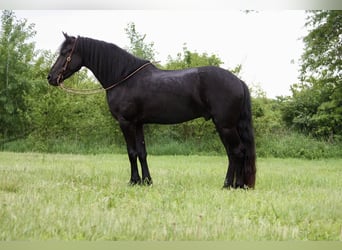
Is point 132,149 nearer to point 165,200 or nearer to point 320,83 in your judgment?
point 165,200

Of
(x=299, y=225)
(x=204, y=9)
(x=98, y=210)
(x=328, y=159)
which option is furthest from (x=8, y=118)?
(x=328, y=159)

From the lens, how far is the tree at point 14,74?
13.7ft

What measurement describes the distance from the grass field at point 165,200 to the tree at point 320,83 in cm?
43

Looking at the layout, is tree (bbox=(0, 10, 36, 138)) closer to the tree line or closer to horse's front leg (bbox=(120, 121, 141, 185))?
the tree line

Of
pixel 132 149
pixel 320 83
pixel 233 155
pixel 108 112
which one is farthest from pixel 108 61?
pixel 320 83

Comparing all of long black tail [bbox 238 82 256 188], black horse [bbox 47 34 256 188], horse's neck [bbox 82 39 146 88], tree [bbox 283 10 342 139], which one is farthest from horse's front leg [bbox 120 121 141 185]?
tree [bbox 283 10 342 139]

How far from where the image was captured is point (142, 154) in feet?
13.6

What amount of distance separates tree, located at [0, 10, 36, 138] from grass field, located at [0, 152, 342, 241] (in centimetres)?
34

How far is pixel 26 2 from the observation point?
383 cm

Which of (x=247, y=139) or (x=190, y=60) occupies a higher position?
(x=190, y=60)

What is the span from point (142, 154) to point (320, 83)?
199 cm

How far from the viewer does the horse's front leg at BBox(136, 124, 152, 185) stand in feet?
13.6

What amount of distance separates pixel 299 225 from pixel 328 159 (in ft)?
6.06

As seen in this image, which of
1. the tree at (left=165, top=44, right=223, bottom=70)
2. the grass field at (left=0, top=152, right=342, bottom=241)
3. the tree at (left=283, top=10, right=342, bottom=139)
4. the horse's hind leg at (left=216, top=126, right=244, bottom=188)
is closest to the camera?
the grass field at (left=0, top=152, right=342, bottom=241)
